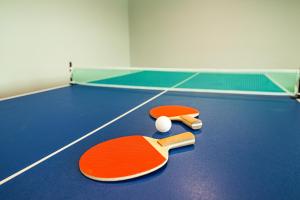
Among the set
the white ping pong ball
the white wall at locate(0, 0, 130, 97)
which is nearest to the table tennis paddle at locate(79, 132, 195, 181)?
the white ping pong ball

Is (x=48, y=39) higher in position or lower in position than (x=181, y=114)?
higher

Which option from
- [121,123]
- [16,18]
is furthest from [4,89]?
[121,123]

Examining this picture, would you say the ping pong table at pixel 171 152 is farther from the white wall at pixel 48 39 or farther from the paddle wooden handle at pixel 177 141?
the white wall at pixel 48 39

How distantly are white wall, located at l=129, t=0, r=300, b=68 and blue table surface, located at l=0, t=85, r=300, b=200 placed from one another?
3580mm

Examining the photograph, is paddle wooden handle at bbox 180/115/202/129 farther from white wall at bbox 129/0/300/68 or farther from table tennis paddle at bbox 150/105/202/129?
white wall at bbox 129/0/300/68

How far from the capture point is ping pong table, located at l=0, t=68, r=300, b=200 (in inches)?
28.9

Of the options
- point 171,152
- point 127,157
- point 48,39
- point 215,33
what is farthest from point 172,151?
point 215,33

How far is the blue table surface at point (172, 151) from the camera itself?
28.8 inches

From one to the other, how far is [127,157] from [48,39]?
339 cm

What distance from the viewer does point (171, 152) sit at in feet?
3.26

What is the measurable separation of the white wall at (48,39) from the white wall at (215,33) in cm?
113

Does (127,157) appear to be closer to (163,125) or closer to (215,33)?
(163,125)

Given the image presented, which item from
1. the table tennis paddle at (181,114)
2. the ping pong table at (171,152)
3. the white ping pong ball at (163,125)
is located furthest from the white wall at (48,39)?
the white ping pong ball at (163,125)

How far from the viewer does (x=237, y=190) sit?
724mm
